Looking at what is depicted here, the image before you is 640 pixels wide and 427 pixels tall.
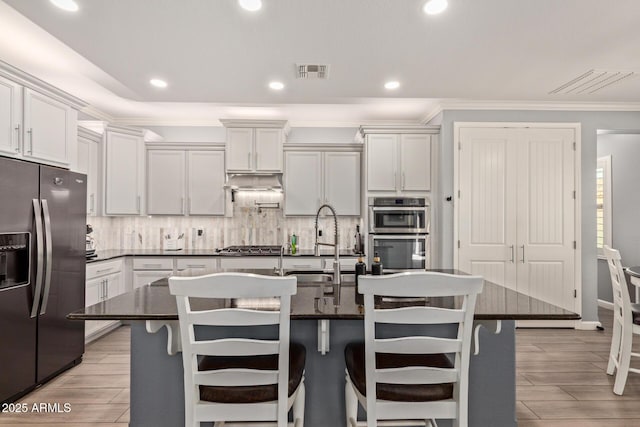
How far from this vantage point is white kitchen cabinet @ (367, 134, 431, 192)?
4414 millimetres

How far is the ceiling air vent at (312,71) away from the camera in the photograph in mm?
3074

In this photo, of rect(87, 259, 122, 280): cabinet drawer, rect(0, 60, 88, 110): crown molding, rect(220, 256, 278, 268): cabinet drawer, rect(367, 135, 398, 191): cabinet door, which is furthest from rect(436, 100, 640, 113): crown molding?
rect(87, 259, 122, 280): cabinet drawer

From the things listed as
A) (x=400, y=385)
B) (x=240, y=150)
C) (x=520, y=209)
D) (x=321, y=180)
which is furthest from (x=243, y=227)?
(x=400, y=385)

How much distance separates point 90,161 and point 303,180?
2.52m

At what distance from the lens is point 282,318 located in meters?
1.37

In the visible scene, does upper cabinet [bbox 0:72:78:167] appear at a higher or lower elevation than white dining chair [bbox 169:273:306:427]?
higher

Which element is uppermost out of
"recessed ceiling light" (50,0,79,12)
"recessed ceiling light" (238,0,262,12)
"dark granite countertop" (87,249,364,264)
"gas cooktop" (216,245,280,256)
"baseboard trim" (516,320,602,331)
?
"recessed ceiling light" (238,0,262,12)

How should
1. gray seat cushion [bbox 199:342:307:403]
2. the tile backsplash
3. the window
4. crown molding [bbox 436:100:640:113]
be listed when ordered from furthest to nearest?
the window → the tile backsplash → crown molding [bbox 436:100:640:113] → gray seat cushion [bbox 199:342:307:403]

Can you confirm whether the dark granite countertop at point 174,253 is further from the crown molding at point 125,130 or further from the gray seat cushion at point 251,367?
the gray seat cushion at point 251,367

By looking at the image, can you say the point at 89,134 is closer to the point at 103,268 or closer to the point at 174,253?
the point at 103,268

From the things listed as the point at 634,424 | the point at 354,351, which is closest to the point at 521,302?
the point at 354,351

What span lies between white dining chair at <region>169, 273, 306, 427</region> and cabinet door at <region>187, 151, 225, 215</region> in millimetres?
3523

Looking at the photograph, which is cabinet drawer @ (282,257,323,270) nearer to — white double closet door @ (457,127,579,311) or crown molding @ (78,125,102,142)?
white double closet door @ (457,127,579,311)

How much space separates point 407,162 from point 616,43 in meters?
2.16
